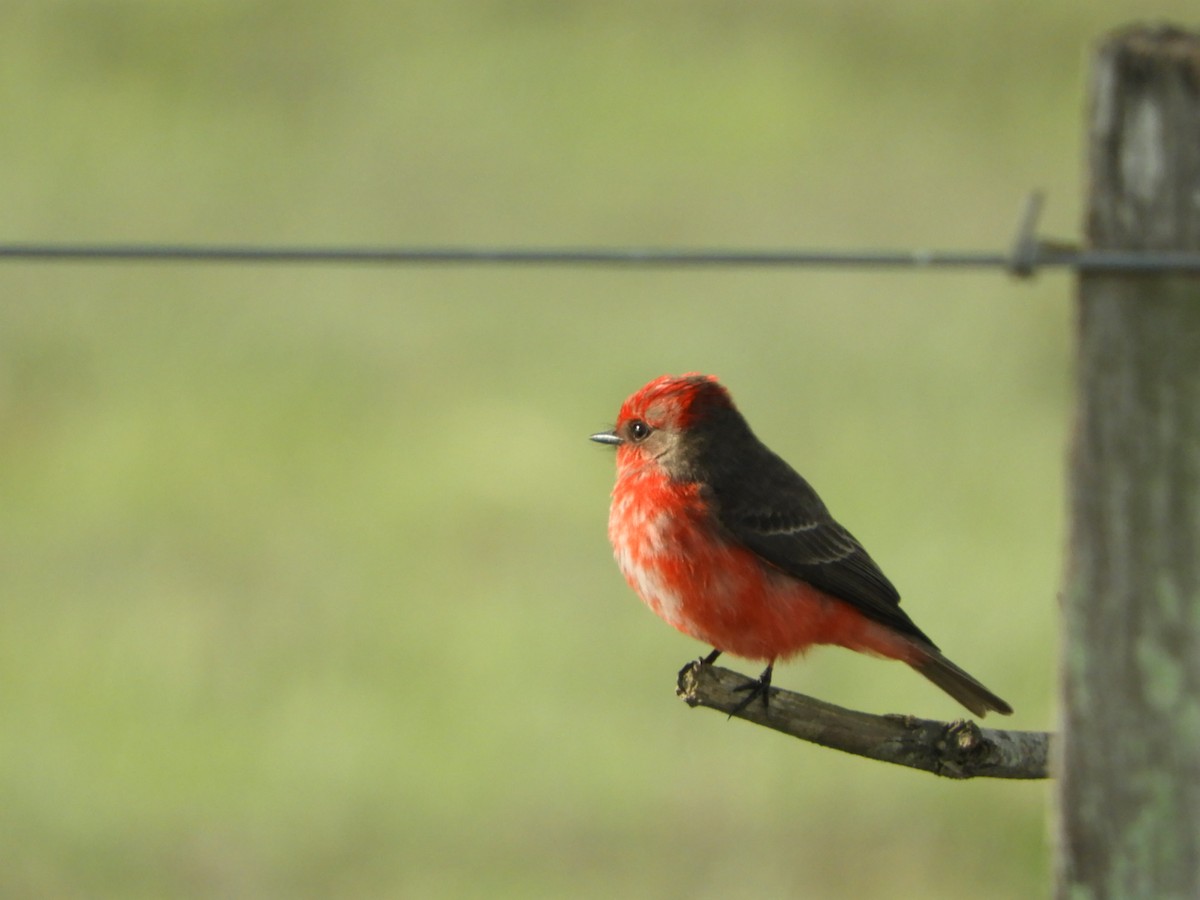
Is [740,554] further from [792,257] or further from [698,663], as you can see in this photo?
[792,257]

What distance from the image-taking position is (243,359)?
44.5 ft

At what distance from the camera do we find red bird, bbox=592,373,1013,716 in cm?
398

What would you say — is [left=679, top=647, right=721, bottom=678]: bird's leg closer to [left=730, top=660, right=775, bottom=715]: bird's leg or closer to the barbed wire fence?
[left=730, top=660, right=775, bottom=715]: bird's leg

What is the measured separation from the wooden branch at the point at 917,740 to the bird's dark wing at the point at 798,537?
2.64 ft

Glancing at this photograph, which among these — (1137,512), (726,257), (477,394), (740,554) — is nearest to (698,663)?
(740,554)

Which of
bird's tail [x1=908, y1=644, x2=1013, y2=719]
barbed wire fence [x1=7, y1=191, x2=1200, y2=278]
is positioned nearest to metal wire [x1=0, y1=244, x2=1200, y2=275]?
barbed wire fence [x1=7, y1=191, x2=1200, y2=278]

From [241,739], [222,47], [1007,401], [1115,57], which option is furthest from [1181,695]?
[222,47]

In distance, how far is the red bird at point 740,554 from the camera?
3982 mm

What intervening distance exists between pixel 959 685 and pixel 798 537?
0.46 meters

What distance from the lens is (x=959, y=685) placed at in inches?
159

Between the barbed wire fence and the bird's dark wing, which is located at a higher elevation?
the barbed wire fence

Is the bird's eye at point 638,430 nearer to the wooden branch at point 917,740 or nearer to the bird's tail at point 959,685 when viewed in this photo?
the bird's tail at point 959,685

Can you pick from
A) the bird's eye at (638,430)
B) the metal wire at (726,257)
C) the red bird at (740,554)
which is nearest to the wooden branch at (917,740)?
the red bird at (740,554)

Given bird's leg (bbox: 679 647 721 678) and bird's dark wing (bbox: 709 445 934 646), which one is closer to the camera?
bird's leg (bbox: 679 647 721 678)
